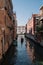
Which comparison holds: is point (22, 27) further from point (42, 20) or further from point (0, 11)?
point (0, 11)

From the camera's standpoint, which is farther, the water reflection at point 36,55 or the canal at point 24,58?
the water reflection at point 36,55

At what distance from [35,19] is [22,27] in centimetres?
11617

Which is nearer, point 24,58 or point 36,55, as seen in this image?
point 24,58

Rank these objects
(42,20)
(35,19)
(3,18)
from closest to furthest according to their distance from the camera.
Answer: (3,18), (42,20), (35,19)

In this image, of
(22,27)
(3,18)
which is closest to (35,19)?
(3,18)

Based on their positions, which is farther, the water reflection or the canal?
the water reflection

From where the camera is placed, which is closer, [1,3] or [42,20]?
[1,3]

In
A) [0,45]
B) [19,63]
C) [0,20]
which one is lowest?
[19,63]

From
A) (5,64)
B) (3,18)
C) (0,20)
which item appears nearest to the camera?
(5,64)

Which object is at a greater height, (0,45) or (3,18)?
(3,18)

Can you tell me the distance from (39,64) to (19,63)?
2.71 meters

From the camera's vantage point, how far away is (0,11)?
2450 centimetres

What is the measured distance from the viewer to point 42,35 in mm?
44094

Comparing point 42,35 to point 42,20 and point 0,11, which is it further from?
point 0,11
